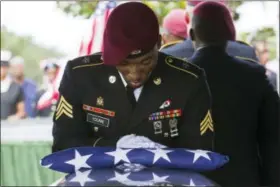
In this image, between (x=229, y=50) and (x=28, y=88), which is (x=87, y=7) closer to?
(x=28, y=88)

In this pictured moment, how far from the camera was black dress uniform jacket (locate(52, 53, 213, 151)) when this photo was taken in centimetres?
237

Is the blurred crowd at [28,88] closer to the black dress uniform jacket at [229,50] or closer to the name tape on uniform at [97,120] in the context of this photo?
the black dress uniform jacket at [229,50]

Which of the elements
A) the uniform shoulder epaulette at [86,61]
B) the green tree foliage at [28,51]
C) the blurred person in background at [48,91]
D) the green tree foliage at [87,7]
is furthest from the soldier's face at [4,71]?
the uniform shoulder epaulette at [86,61]

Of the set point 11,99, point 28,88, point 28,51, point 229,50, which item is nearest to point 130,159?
point 229,50

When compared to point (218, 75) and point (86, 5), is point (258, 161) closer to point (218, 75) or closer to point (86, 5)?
point (218, 75)

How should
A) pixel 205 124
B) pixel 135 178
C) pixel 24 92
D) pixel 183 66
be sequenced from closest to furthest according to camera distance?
1. pixel 135 178
2. pixel 205 124
3. pixel 183 66
4. pixel 24 92

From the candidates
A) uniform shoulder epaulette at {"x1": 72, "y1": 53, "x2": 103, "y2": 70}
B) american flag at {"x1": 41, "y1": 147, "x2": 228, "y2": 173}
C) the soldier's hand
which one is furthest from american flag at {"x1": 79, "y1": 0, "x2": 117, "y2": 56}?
american flag at {"x1": 41, "y1": 147, "x2": 228, "y2": 173}

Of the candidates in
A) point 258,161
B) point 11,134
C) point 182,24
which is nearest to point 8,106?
point 11,134

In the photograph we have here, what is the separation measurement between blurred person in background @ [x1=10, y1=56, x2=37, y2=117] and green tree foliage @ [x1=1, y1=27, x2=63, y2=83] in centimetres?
9

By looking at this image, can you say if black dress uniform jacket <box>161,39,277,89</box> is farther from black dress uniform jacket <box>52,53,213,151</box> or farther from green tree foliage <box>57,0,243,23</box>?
green tree foliage <box>57,0,243,23</box>

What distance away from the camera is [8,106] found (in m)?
6.87

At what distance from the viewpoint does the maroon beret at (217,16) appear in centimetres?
302

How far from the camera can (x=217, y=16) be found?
9.90 ft

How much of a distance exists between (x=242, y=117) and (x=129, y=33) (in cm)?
100
